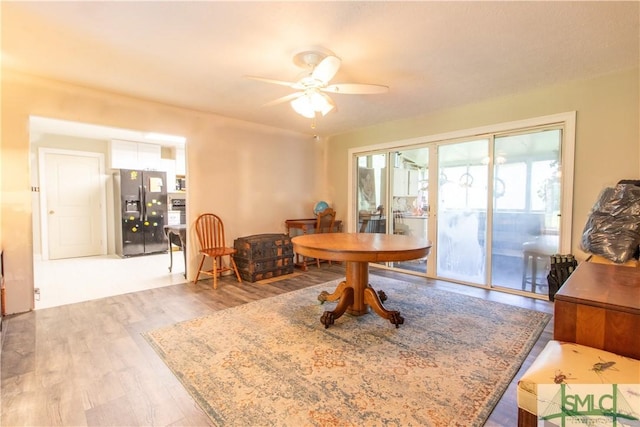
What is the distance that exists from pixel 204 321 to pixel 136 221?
169 inches

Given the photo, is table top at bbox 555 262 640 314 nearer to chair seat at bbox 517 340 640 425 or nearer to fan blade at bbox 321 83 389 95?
chair seat at bbox 517 340 640 425

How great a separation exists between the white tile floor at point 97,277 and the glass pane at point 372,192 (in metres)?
3.06

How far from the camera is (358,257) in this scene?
2.22m

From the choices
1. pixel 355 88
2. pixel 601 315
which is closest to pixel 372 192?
pixel 355 88

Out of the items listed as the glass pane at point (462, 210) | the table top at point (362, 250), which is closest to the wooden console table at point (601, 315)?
the table top at point (362, 250)

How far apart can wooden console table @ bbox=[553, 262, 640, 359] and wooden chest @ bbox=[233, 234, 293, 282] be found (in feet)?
10.9

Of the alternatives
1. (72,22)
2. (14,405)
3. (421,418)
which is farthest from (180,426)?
(72,22)

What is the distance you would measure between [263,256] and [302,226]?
0.96 m

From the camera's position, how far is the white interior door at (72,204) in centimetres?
549

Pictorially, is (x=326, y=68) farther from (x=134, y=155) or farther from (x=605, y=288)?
(x=134, y=155)

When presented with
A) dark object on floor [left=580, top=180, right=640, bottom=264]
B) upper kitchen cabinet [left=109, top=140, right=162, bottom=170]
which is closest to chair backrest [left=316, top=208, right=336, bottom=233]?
dark object on floor [left=580, top=180, right=640, bottom=264]

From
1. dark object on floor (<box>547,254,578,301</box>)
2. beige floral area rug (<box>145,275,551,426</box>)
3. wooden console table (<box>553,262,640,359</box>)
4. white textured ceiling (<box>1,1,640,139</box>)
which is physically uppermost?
white textured ceiling (<box>1,1,640,139</box>)

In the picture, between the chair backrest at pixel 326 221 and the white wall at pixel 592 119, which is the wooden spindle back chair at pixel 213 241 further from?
the white wall at pixel 592 119

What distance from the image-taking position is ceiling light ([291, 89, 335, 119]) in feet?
7.87
